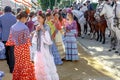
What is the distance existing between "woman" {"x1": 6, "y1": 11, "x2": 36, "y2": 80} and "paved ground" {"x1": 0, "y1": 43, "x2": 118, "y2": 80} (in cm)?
135

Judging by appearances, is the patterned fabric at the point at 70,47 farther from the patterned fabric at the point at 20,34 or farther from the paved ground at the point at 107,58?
the patterned fabric at the point at 20,34

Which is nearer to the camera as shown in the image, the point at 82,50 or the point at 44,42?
the point at 44,42

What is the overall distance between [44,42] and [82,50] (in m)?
6.98

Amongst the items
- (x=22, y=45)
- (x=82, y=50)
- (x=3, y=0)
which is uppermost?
(x=3, y=0)

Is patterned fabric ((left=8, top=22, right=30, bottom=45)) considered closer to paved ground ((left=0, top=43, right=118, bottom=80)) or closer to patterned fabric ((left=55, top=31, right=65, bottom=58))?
paved ground ((left=0, top=43, right=118, bottom=80))

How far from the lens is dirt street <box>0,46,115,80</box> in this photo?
8.59 meters

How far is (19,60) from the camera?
730 cm

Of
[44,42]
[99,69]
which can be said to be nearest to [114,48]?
[99,69]

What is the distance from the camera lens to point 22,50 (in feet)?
24.0

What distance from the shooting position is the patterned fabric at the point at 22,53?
7.22m

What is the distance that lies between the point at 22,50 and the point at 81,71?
2674 millimetres

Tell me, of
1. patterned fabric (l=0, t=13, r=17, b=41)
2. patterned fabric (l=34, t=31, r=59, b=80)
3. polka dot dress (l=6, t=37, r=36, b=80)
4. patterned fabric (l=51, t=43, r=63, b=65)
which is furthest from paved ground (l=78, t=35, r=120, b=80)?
patterned fabric (l=0, t=13, r=17, b=41)

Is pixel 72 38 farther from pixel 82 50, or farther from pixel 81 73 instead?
pixel 82 50

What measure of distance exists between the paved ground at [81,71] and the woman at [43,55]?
3.68ft
